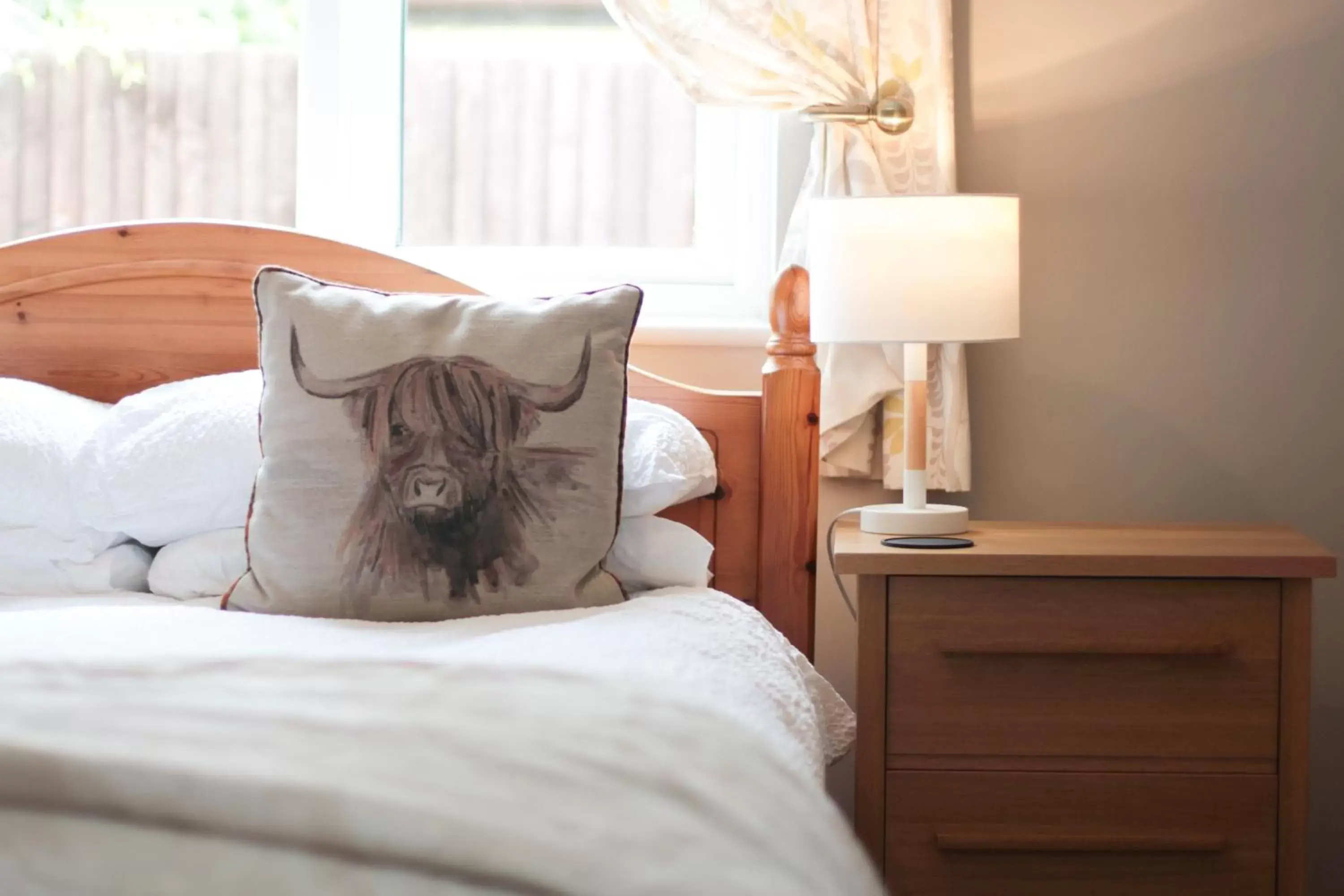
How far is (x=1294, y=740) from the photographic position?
155 centimetres

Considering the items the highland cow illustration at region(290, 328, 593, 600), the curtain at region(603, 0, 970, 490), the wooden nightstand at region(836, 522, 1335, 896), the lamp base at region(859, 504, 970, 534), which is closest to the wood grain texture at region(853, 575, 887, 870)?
the wooden nightstand at region(836, 522, 1335, 896)

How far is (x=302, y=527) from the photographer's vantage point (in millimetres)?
1515

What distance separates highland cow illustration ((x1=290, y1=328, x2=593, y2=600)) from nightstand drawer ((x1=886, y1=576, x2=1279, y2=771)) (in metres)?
0.45

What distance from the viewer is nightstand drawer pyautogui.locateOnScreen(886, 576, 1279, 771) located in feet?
5.12

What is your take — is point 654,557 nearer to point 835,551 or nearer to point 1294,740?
point 835,551

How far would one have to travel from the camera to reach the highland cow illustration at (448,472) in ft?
4.92

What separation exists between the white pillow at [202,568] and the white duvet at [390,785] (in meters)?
0.68

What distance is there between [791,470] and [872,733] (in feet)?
1.43

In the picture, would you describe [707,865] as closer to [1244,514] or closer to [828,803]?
[828,803]

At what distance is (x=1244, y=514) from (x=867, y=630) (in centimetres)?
85

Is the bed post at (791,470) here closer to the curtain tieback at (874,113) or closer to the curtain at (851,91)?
the curtain at (851,91)

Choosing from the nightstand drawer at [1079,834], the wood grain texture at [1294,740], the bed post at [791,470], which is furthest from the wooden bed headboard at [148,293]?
the wood grain texture at [1294,740]

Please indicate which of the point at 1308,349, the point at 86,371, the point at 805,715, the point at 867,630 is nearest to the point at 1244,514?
the point at 1308,349

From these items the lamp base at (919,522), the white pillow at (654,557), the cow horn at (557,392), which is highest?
the cow horn at (557,392)
